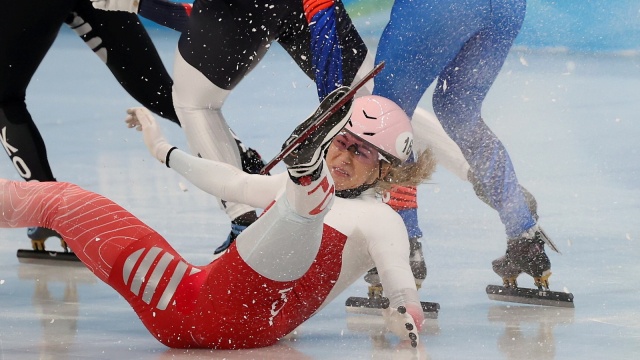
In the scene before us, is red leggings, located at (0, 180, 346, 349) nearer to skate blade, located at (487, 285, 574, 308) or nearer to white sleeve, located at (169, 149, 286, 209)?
white sleeve, located at (169, 149, 286, 209)

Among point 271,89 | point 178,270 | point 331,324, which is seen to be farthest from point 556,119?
point 178,270

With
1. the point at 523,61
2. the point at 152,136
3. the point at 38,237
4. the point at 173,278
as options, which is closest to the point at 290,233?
the point at 173,278

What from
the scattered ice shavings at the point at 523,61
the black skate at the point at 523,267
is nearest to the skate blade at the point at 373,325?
the black skate at the point at 523,267

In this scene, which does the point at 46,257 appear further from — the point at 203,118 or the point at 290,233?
the point at 290,233

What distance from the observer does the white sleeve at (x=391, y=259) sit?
4109 millimetres

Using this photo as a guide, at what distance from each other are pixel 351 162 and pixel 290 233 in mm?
647

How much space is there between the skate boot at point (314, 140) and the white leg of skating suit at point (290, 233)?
60mm

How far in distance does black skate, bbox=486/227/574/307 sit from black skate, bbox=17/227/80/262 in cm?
178

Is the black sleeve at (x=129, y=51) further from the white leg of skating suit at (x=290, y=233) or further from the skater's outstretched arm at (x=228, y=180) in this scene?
the white leg of skating suit at (x=290, y=233)

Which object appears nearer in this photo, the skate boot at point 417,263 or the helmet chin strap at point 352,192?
the helmet chin strap at point 352,192

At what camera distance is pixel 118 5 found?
227 inches

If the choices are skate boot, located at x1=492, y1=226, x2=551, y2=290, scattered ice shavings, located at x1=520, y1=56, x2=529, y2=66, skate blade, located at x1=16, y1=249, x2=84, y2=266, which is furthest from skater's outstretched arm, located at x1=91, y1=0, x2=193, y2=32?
scattered ice shavings, located at x1=520, y1=56, x2=529, y2=66

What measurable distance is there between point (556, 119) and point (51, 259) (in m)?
3.58

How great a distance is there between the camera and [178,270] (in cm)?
406
